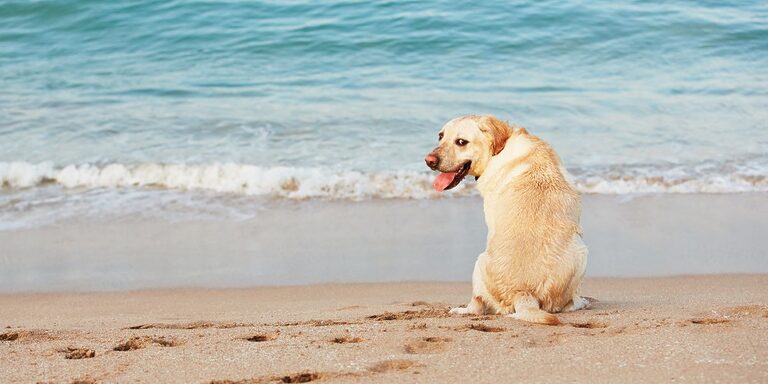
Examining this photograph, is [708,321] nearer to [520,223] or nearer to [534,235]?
[534,235]

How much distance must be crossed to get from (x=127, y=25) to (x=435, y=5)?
622cm

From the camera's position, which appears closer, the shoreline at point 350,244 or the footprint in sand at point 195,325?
the footprint in sand at point 195,325

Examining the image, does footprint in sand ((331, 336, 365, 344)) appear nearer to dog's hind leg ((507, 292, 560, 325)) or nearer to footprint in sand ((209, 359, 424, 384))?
footprint in sand ((209, 359, 424, 384))

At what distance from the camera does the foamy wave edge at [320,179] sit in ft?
31.3

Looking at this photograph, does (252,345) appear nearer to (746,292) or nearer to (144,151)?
(746,292)

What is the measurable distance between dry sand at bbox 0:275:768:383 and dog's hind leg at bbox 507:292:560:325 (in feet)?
0.21

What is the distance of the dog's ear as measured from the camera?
5.62 metres

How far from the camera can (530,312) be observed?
16.1 feet

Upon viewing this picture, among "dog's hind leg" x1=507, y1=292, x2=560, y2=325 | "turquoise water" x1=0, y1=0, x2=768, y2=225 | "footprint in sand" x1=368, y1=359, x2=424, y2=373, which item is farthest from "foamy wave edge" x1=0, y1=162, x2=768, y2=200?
"footprint in sand" x1=368, y1=359, x2=424, y2=373

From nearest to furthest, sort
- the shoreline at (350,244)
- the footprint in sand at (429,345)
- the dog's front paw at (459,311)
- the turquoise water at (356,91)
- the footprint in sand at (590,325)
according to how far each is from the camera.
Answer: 1. the footprint in sand at (429,345)
2. the footprint in sand at (590,325)
3. the dog's front paw at (459,311)
4. the shoreline at (350,244)
5. the turquoise water at (356,91)

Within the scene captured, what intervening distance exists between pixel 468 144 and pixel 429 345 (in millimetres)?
1636

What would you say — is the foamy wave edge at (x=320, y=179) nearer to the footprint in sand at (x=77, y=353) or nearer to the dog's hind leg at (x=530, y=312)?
the dog's hind leg at (x=530, y=312)

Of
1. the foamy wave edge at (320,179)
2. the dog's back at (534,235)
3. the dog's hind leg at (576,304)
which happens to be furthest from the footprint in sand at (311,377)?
the foamy wave edge at (320,179)

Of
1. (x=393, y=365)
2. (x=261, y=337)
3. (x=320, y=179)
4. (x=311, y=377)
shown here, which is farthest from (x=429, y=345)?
(x=320, y=179)
